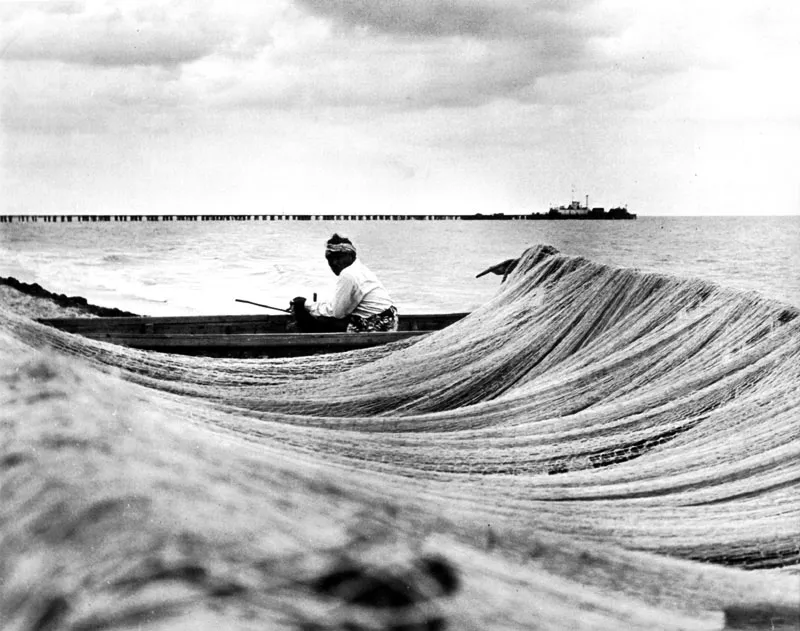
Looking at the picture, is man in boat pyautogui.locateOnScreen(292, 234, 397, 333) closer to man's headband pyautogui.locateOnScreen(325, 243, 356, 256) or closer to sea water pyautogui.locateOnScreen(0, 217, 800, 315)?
man's headband pyautogui.locateOnScreen(325, 243, 356, 256)

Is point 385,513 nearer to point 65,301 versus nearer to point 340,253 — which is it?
point 340,253

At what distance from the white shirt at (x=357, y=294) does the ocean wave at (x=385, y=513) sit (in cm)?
348

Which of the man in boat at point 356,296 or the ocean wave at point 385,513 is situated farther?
the man in boat at point 356,296

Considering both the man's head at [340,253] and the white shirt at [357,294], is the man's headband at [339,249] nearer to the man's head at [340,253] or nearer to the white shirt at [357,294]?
the man's head at [340,253]

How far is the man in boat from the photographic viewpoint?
6309 millimetres

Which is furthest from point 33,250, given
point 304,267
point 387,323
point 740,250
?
point 387,323

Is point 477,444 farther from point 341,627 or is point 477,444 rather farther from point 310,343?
point 310,343

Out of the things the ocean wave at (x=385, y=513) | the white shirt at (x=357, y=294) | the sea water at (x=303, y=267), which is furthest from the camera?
the sea water at (x=303, y=267)

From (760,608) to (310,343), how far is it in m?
4.71

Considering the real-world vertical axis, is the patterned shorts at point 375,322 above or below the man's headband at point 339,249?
below

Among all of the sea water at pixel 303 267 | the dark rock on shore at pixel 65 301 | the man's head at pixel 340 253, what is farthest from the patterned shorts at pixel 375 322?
the sea water at pixel 303 267

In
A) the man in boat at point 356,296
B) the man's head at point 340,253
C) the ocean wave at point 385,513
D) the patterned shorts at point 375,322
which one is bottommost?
the ocean wave at point 385,513

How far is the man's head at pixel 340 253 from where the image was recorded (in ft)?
20.9

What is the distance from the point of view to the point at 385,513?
52.5 inches
